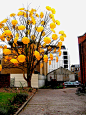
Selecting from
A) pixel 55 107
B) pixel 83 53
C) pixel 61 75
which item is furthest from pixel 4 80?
pixel 61 75

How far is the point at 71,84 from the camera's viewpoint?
32688 millimetres

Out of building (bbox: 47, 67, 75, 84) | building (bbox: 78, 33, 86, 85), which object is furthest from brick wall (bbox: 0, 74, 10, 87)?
building (bbox: 47, 67, 75, 84)

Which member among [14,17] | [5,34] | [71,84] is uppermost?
[14,17]

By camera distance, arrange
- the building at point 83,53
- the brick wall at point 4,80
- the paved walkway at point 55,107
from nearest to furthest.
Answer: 1. the paved walkway at point 55,107
2. the brick wall at point 4,80
3. the building at point 83,53

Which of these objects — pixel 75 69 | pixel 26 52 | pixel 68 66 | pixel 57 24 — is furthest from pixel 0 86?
pixel 75 69

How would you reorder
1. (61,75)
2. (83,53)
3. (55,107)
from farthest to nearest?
(61,75), (83,53), (55,107)

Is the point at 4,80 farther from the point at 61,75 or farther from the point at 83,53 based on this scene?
the point at 61,75

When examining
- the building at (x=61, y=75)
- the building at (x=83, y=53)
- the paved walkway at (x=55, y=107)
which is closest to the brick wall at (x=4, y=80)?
the paved walkway at (x=55, y=107)

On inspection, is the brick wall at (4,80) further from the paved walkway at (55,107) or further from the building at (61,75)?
the building at (61,75)

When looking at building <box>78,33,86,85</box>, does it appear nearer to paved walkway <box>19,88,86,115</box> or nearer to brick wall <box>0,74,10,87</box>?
brick wall <box>0,74,10,87</box>

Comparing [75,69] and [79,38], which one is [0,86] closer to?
[79,38]

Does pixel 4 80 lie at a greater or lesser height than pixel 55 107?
greater

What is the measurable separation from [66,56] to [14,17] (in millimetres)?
69318

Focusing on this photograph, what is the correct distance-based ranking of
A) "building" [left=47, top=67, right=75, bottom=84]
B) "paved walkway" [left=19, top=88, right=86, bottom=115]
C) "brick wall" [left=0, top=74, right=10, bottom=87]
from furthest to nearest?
"building" [left=47, top=67, right=75, bottom=84], "brick wall" [left=0, top=74, right=10, bottom=87], "paved walkway" [left=19, top=88, right=86, bottom=115]
